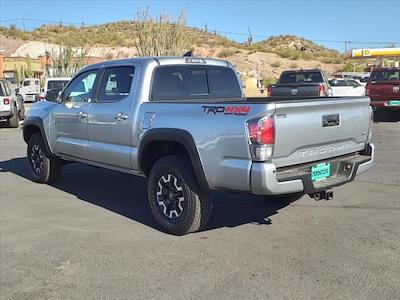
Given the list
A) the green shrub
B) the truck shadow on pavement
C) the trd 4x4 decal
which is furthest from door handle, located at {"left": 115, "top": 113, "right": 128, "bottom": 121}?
the green shrub

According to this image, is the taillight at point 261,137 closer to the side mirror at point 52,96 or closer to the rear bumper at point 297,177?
the rear bumper at point 297,177

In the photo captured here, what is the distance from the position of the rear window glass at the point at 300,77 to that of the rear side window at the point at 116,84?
12719 millimetres

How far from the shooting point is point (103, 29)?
7938 centimetres

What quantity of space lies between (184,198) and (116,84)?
77.3 inches

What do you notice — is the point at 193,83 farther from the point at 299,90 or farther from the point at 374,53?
the point at 374,53

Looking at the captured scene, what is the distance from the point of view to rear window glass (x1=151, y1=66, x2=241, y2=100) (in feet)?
20.0

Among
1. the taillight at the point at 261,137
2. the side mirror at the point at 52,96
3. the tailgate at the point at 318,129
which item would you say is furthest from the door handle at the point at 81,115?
the tailgate at the point at 318,129

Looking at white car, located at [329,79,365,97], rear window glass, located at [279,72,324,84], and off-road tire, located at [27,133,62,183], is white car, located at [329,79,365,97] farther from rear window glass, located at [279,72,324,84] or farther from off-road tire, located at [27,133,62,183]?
off-road tire, located at [27,133,62,183]

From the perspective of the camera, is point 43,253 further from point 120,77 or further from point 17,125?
point 17,125

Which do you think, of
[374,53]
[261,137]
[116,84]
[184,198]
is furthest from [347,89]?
[374,53]

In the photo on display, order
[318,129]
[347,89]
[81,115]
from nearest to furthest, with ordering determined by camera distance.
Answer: [318,129] → [81,115] → [347,89]

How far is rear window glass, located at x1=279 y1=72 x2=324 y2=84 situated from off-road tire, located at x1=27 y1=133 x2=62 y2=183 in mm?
11995

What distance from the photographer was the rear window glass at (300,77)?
18.3 m

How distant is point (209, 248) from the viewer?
4988 mm
